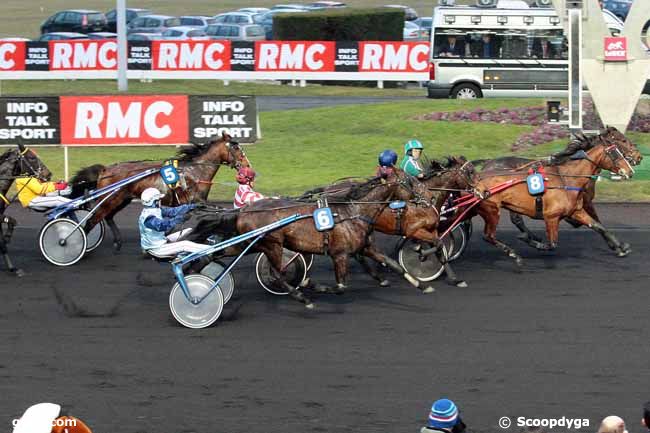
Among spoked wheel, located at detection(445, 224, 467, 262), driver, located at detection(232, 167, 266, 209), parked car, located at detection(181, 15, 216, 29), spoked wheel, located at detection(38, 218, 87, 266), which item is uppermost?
driver, located at detection(232, 167, 266, 209)

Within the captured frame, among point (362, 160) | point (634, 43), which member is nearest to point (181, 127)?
point (362, 160)

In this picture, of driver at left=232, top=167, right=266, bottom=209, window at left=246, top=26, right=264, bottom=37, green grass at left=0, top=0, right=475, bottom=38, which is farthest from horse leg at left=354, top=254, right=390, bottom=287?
green grass at left=0, top=0, right=475, bottom=38

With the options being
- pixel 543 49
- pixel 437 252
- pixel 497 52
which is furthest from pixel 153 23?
pixel 437 252

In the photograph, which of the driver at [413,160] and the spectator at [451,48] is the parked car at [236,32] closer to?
the spectator at [451,48]

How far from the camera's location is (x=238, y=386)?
978cm

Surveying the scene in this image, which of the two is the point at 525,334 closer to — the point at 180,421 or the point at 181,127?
the point at 180,421

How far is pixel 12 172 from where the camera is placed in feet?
45.7

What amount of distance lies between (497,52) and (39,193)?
1758 centimetres

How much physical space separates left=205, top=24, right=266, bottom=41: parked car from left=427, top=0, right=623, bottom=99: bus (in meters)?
13.2

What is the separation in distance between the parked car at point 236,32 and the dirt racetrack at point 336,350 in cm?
2777

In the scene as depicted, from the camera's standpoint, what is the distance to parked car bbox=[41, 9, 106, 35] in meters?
47.6

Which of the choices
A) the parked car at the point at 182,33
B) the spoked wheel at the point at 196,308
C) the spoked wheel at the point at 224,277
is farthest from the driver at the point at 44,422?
the parked car at the point at 182,33

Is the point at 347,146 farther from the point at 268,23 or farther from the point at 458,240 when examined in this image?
the point at 268,23

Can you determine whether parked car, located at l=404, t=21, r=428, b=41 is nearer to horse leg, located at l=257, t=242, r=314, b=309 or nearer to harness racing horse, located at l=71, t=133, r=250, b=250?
harness racing horse, located at l=71, t=133, r=250, b=250
